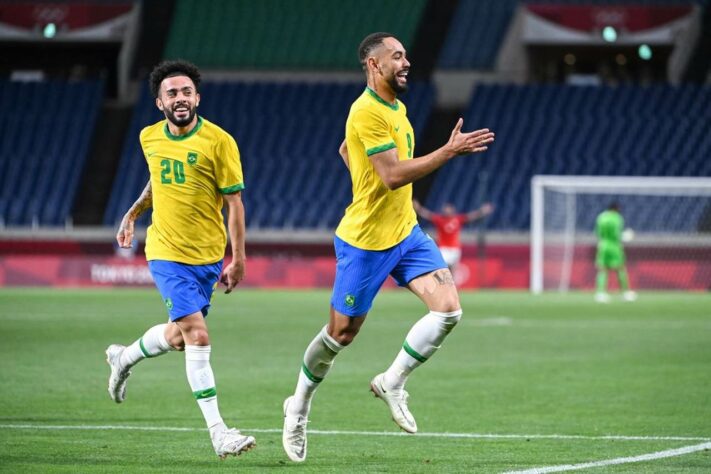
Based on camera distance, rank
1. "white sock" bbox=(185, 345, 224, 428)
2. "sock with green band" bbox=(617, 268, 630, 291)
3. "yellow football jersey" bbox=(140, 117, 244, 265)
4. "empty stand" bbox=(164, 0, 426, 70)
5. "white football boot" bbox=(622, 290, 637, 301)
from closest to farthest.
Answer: "white sock" bbox=(185, 345, 224, 428) → "yellow football jersey" bbox=(140, 117, 244, 265) → "white football boot" bbox=(622, 290, 637, 301) → "sock with green band" bbox=(617, 268, 630, 291) → "empty stand" bbox=(164, 0, 426, 70)

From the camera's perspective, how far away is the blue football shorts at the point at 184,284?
26.6 feet

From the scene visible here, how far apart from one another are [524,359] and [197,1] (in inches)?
1172

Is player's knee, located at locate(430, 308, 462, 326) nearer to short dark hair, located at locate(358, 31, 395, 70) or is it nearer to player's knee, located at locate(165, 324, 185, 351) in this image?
short dark hair, located at locate(358, 31, 395, 70)

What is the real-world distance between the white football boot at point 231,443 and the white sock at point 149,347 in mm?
1412

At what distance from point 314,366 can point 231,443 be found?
101 centimetres

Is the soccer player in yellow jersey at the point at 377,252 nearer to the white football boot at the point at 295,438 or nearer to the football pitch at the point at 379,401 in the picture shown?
the white football boot at the point at 295,438

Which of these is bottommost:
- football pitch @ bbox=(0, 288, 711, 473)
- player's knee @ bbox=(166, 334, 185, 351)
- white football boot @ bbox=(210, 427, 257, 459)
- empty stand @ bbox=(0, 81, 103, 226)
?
empty stand @ bbox=(0, 81, 103, 226)

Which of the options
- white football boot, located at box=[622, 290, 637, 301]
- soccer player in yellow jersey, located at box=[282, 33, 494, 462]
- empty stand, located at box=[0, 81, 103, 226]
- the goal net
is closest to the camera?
soccer player in yellow jersey, located at box=[282, 33, 494, 462]

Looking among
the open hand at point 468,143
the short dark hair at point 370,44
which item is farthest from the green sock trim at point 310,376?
the short dark hair at point 370,44

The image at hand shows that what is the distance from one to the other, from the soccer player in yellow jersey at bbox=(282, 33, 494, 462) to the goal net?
959 inches

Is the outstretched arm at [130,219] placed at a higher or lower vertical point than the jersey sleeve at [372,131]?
lower

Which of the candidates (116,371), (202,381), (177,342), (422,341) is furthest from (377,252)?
(116,371)

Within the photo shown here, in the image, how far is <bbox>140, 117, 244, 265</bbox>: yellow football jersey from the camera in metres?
8.20

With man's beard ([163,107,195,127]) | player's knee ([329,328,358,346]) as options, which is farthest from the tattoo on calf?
man's beard ([163,107,195,127])
